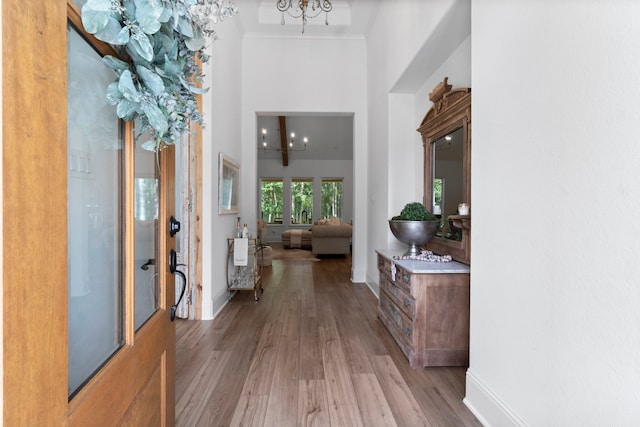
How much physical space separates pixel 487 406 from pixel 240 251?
2.93 metres

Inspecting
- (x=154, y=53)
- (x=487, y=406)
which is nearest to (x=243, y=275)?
(x=487, y=406)

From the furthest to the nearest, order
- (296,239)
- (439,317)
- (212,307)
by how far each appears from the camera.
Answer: (296,239), (212,307), (439,317)

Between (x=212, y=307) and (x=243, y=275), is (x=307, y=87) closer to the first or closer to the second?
(x=243, y=275)

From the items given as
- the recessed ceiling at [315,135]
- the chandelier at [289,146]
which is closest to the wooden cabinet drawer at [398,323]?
the recessed ceiling at [315,135]

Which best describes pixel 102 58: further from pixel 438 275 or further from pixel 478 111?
pixel 438 275

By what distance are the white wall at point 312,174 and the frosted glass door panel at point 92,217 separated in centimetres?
1055

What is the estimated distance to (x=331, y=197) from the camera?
11523mm

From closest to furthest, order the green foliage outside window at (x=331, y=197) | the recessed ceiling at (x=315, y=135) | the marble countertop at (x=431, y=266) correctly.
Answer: the marble countertop at (x=431, y=266), the recessed ceiling at (x=315, y=135), the green foliage outside window at (x=331, y=197)

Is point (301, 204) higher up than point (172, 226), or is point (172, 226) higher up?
point (301, 204)

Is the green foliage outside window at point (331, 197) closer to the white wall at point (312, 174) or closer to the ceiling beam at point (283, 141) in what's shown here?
the white wall at point (312, 174)

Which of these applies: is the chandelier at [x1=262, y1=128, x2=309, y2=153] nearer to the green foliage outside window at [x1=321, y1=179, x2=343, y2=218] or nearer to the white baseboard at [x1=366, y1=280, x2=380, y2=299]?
the green foliage outside window at [x1=321, y1=179, x2=343, y2=218]

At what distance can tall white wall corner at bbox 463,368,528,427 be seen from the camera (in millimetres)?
1483

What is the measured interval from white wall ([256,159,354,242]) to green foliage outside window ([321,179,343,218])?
0.13 m

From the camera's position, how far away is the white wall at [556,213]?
0.97 metres
